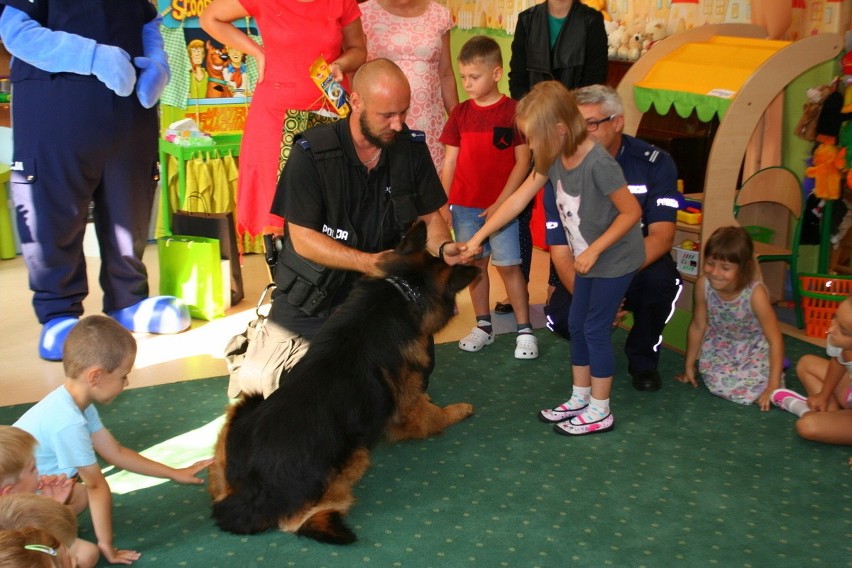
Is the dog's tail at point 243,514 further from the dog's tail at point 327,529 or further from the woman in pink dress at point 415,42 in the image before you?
the woman in pink dress at point 415,42

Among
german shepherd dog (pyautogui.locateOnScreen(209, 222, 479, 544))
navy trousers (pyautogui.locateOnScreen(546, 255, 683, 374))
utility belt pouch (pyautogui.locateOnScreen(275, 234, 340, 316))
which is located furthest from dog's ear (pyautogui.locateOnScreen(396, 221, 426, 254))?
navy trousers (pyautogui.locateOnScreen(546, 255, 683, 374))

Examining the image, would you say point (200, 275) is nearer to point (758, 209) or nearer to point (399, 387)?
point (399, 387)

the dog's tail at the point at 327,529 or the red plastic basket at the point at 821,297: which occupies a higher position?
the red plastic basket at the point at 821,297

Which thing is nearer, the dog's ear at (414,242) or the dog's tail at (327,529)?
the dog's tail at (327,529)

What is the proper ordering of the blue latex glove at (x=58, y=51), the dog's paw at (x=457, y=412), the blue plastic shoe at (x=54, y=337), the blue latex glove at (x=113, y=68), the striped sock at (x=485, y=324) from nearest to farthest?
the dog's paw at (x=457, y=412) → the blue latex glove at (x=58, y=51) → the blue latex glove at (x=113, y=68) → the blue plastic shoe at (x=54, y=337) → the striped sock at (x=485, y=324)

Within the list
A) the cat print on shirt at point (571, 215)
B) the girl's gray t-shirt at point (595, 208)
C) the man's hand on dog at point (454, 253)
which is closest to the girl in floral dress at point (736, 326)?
the girl's gray t-shirt at point (595, 208)

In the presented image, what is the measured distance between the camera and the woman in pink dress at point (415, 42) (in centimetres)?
437

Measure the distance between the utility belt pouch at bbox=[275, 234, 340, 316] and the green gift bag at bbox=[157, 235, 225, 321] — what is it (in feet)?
4.80

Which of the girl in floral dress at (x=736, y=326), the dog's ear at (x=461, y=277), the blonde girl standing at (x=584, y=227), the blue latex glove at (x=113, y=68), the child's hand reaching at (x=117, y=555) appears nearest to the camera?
the child's hand reaching at (x=117, y=555)

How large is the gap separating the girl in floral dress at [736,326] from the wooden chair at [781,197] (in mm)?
867

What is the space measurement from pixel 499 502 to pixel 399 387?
497 millimetres

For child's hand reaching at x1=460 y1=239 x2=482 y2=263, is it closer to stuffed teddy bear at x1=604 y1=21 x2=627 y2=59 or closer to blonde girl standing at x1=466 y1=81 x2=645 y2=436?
blonde girl standing at x1=466 y1=81 x2=645 y2=436

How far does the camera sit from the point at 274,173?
14.1ft

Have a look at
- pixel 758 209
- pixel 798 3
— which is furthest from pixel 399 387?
pixel 798 3
